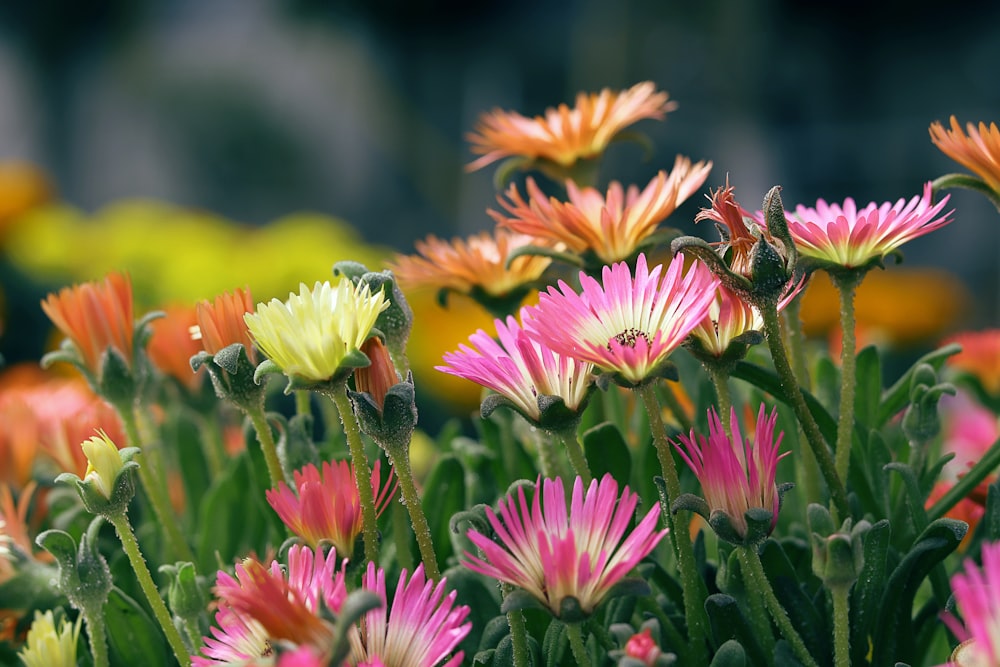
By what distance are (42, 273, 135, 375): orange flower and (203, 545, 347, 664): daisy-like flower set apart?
7.2 inches

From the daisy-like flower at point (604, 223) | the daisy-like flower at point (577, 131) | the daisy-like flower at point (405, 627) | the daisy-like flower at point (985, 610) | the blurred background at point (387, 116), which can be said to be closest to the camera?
the daisy-like flower at point (985, 610)

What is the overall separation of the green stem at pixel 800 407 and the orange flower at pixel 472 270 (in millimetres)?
155

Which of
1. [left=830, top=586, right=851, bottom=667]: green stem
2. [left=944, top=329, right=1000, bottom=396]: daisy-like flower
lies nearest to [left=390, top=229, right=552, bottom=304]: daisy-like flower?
[left=830, top=586, right=851, bottom=667]: green stem

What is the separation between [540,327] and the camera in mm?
366

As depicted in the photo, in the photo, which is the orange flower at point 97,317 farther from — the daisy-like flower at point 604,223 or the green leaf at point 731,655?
the green leaf at point 731,655

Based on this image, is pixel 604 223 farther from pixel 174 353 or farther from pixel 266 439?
pixel 174 353

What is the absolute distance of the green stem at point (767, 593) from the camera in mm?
379

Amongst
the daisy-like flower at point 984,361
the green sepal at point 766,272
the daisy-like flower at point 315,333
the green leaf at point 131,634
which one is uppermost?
the green sepal at point 766,272

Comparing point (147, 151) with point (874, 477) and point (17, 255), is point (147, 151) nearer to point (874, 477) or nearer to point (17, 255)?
point (17, 255)

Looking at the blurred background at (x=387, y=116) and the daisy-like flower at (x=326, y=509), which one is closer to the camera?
the daisy-like flower at (x=326, y=509)

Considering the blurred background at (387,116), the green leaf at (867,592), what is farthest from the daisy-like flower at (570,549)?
the blurred background at (387,116)

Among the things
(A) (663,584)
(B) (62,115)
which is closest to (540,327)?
(A) (663,584)

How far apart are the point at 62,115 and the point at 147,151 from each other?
66 cm

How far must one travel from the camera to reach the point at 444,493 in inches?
20.4
